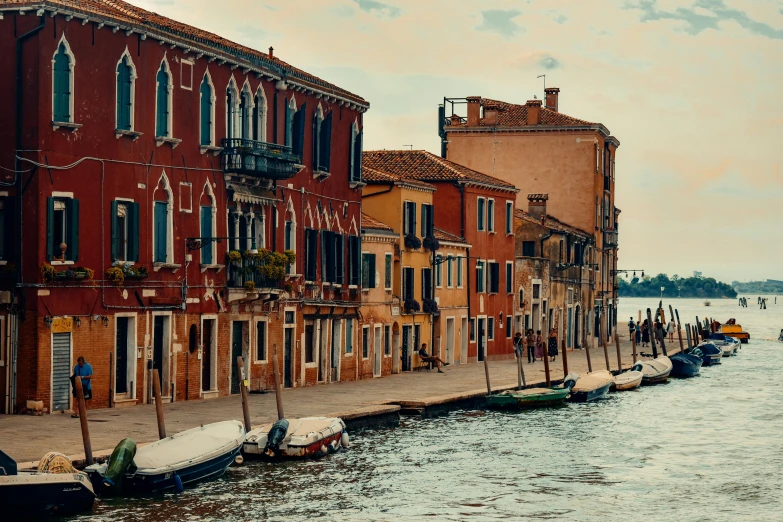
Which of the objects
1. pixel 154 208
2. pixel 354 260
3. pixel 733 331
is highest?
pixel 154 208

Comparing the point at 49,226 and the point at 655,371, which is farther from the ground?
the point at 49,226

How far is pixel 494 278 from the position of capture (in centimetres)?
5900

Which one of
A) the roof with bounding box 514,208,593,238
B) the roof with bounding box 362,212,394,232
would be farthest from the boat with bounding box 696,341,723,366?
the roof with bounding box 362,212,394,232

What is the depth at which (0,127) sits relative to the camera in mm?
29391

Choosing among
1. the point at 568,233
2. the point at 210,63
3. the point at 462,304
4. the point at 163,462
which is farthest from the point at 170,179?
the point at 568,233

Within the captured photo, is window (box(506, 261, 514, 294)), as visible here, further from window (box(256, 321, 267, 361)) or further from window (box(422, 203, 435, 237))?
window (box(256, 321, 267, 361))

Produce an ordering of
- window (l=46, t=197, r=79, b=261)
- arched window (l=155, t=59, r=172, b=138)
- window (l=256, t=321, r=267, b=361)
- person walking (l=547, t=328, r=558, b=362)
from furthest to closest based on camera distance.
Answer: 1. person walking (l=547, t=328, r=558, b=362)
2. window (l=256, t=321, r=267, b=361)
3. arched window (l=155, t=59, r=172, b=138)
4. window (l=46, t=197, r=79, b=261)

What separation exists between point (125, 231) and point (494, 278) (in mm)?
29324

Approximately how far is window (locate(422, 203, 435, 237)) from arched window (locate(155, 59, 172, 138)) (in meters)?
18.8

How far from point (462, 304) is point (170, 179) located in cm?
2386

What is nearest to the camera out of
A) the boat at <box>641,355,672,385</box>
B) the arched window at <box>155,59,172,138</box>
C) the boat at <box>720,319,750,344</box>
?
the arched window at <box>155,59,172,138</box>

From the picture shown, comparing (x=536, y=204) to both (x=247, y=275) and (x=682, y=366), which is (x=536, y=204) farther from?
(x=247, y=275)

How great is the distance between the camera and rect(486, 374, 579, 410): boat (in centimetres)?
4016

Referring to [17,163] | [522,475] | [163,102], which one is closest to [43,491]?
[17,163]
